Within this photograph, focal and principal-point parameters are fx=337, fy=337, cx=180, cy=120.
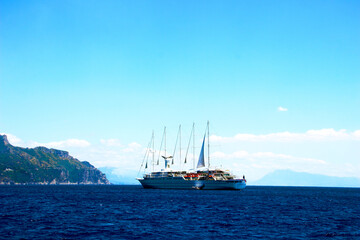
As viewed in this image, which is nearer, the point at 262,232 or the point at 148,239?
the point at 148,239

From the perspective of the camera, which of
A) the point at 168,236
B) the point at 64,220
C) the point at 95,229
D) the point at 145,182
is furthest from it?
the point at 145,182

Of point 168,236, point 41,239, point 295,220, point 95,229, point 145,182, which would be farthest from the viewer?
point 145,182

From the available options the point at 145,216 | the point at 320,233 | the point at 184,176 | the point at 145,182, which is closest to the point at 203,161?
the point at 184,176

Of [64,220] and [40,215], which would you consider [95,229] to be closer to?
[64,220]

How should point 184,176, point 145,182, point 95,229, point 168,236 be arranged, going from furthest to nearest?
1. point 145,182
2. point 184,176
3. point 95,229
4. point 168,236

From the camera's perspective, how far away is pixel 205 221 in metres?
46.5

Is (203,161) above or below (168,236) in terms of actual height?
above

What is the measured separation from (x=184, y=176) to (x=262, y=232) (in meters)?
119

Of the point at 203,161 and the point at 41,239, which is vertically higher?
the point at 203,161

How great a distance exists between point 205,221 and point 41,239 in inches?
861

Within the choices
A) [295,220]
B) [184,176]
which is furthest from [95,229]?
[184,176]

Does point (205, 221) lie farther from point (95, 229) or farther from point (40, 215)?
point (40, 215)

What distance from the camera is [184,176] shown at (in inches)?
6186

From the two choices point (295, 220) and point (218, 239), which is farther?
point (295, 220)
